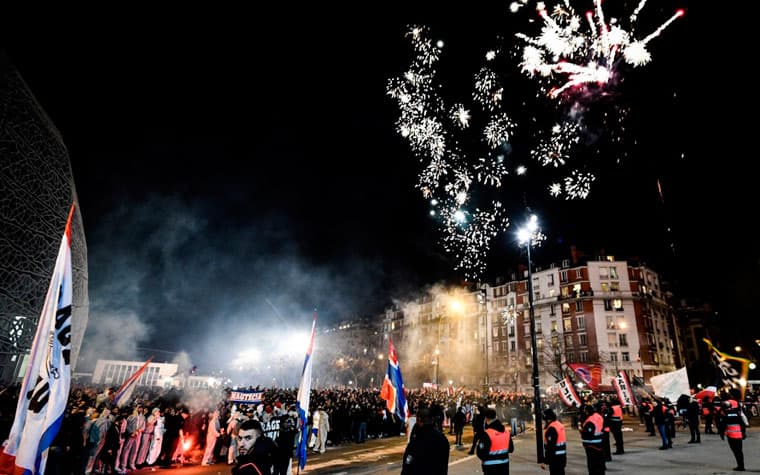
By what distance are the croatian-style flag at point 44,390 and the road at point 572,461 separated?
26.3ft

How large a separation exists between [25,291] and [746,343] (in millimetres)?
82890

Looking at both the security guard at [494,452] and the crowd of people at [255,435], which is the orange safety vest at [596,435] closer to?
the crowd of people at [255,435]

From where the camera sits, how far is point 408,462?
13.8ft

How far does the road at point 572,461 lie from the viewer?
32.8ft

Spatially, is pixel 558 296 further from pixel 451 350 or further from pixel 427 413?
pixel 427 413

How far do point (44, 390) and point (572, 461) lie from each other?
13.3m

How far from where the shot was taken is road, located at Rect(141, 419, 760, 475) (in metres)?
10.0

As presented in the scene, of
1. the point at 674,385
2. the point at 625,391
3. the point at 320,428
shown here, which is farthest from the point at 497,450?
the point at 674,385

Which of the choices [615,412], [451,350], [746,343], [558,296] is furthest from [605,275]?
[615,412]

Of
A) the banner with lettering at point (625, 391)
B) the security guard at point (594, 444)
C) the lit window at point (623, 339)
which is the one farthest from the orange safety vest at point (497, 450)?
the lit window at point (623, 339)

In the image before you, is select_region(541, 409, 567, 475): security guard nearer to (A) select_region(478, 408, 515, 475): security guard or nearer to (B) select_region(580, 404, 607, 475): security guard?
(B) select_region(580, 404, 607, 475): security guard

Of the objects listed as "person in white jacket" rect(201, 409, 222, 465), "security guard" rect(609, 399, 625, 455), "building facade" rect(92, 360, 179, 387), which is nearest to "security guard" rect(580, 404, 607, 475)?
"security guard" rect(609, 399, 625, 455)

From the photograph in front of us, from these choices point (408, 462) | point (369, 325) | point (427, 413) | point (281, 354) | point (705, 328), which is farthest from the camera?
point (281, 354)

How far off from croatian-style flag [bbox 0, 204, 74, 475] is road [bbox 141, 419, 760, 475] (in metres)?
8.03
